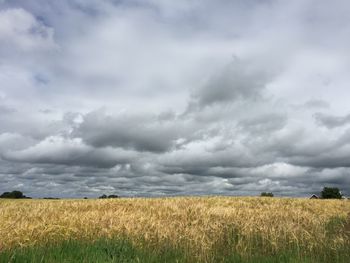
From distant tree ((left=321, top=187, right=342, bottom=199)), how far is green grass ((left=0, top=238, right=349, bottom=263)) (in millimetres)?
53849

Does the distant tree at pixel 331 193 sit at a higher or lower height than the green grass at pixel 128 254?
higher

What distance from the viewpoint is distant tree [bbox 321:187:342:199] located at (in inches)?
2539

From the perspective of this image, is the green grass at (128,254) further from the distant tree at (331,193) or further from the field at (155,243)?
the distant tree at (331,193)

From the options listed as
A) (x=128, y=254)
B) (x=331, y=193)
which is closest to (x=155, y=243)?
(x=128, y=254)

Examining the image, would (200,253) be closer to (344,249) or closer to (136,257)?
(136,257)

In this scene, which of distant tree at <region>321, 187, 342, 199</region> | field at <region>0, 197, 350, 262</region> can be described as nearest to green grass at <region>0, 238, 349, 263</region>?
field at <region>0, 197, 350, 262</region>

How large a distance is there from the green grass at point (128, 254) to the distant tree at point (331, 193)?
177ft

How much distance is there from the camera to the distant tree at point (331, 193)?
64.5 metres

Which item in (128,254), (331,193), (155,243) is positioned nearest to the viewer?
(128,254)

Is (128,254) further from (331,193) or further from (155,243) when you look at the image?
(331,193)

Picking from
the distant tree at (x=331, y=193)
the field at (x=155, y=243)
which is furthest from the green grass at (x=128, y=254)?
the distant tree at (x=331, y=193)

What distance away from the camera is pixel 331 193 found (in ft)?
214

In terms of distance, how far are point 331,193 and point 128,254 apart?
57700mm

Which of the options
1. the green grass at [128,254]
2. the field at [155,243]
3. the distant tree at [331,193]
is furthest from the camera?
the distant tree at [331,193]
